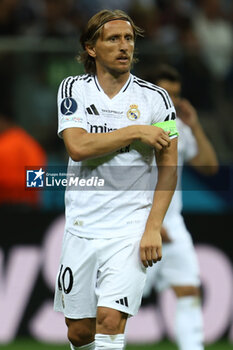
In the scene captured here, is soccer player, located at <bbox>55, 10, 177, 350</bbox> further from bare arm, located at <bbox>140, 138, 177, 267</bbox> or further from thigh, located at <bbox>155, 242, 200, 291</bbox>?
thigh, located at <bbox>155, 242, 200, 291</bbox>

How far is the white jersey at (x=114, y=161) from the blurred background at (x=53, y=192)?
2.60 m

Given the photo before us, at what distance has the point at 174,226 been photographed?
6473 mm

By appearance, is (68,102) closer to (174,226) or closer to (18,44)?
(174,226)

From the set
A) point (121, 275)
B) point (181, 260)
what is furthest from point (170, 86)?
point (121, 275)

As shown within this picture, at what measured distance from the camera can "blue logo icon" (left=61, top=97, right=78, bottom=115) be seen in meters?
4.68

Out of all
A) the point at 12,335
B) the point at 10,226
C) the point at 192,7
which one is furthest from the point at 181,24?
the point at 12,335

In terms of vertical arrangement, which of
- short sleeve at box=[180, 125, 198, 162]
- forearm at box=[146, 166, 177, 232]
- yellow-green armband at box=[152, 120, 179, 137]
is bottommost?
forearm at box=[146, 166, 177, 232]

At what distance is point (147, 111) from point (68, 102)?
42 centimetres

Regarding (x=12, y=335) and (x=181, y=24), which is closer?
(x=12, y=335)

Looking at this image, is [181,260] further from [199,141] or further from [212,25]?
[212,25]

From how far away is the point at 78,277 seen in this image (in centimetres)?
482

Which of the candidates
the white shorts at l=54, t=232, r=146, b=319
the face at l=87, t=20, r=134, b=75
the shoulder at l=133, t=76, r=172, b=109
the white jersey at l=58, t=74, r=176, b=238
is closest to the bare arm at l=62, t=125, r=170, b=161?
the white jersey at l=58, t=74, r=176, b=238

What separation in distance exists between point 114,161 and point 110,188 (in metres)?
0.15

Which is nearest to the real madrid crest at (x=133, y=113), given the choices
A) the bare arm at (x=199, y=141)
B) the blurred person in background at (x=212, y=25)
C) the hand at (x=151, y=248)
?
the hand at (x=151, y=248)
